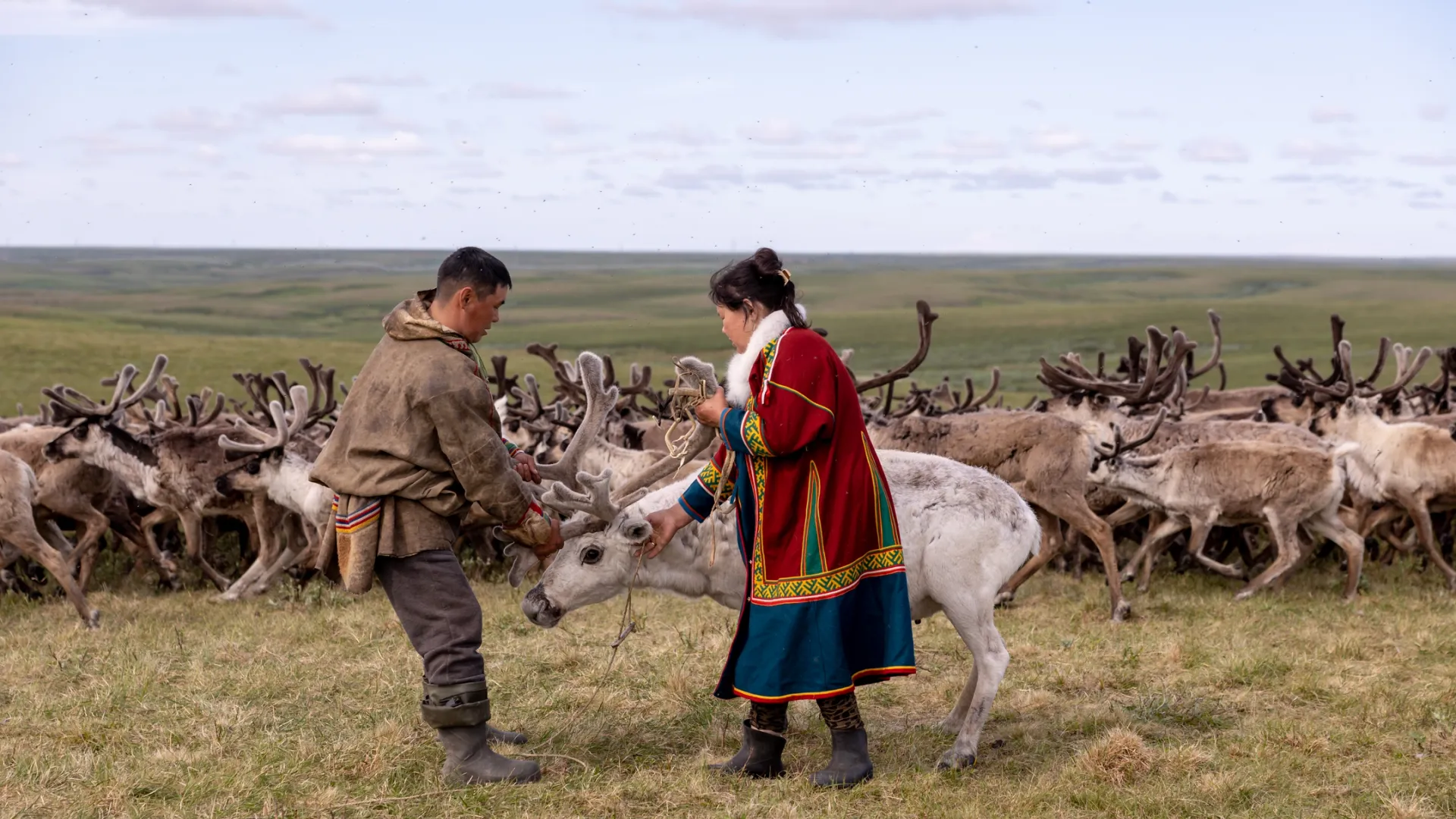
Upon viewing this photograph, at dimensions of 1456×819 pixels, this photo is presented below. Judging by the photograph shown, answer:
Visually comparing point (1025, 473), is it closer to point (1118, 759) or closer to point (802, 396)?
point (1118, 759)

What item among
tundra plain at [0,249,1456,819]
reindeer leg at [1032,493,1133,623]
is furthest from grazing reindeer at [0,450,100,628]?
reindeer leg at [1032,493,1133,623]

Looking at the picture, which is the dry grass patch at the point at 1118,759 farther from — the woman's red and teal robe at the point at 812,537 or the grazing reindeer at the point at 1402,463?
the grazing reindeer at the point at 1402,463

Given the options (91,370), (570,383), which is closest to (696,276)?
(91,370)

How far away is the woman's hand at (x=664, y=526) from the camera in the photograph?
5617 millimetres

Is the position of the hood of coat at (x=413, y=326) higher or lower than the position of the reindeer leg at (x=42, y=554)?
higher

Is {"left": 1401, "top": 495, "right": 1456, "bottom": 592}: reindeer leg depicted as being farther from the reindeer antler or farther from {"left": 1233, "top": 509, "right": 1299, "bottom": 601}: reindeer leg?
the reindeer antler

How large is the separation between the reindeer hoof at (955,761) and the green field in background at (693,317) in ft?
20.8

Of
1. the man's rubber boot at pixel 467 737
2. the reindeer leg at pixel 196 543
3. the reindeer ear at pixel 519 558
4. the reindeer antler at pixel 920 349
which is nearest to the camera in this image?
the man's rubber boot at pixel 467 737

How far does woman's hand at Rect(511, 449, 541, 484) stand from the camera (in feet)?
18.8

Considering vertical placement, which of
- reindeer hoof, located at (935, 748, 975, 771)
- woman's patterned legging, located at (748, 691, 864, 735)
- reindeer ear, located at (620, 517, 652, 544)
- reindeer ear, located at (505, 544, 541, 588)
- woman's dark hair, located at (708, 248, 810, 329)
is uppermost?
woman's dark hair, located at (708, 248, 810, 329)

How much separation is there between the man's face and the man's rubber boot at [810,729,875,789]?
6.89 ft

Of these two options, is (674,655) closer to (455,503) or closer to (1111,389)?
(455,503)

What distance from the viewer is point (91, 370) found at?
109 ft

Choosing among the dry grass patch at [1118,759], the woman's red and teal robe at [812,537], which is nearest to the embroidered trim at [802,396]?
the woman's red and teal robe at [812,537]
